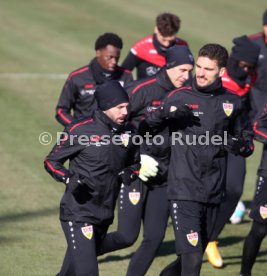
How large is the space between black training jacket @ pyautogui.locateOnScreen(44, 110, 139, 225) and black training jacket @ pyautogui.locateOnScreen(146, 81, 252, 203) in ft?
1.72

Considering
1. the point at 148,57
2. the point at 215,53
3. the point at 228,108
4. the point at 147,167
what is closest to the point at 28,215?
the point at 148,57

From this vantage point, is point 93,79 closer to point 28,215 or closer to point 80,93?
point 80,93

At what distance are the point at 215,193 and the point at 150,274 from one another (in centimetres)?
192

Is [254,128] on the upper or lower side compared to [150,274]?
upper

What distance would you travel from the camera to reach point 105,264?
10.2 m

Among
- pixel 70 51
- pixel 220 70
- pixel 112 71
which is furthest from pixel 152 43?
pixel 70 51

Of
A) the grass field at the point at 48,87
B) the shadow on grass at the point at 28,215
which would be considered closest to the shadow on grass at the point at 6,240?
the grass field at the point at 48,87

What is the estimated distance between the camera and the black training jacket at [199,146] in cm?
834

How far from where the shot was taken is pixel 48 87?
17281 mm

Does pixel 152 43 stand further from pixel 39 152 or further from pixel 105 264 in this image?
pixel 105 264

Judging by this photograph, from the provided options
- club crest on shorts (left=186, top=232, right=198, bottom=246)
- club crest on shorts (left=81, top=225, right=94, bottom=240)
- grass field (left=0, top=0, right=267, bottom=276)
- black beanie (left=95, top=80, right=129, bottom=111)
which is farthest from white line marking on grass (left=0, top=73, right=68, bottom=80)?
club crest on shorts (left=186, top=232, right=198, bottom=246)

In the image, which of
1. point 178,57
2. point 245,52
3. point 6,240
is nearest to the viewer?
point 178,57

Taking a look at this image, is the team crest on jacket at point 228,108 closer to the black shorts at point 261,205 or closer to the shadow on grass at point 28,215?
the black shorts at point 261,205

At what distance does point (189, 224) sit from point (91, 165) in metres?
Result: 1.00
